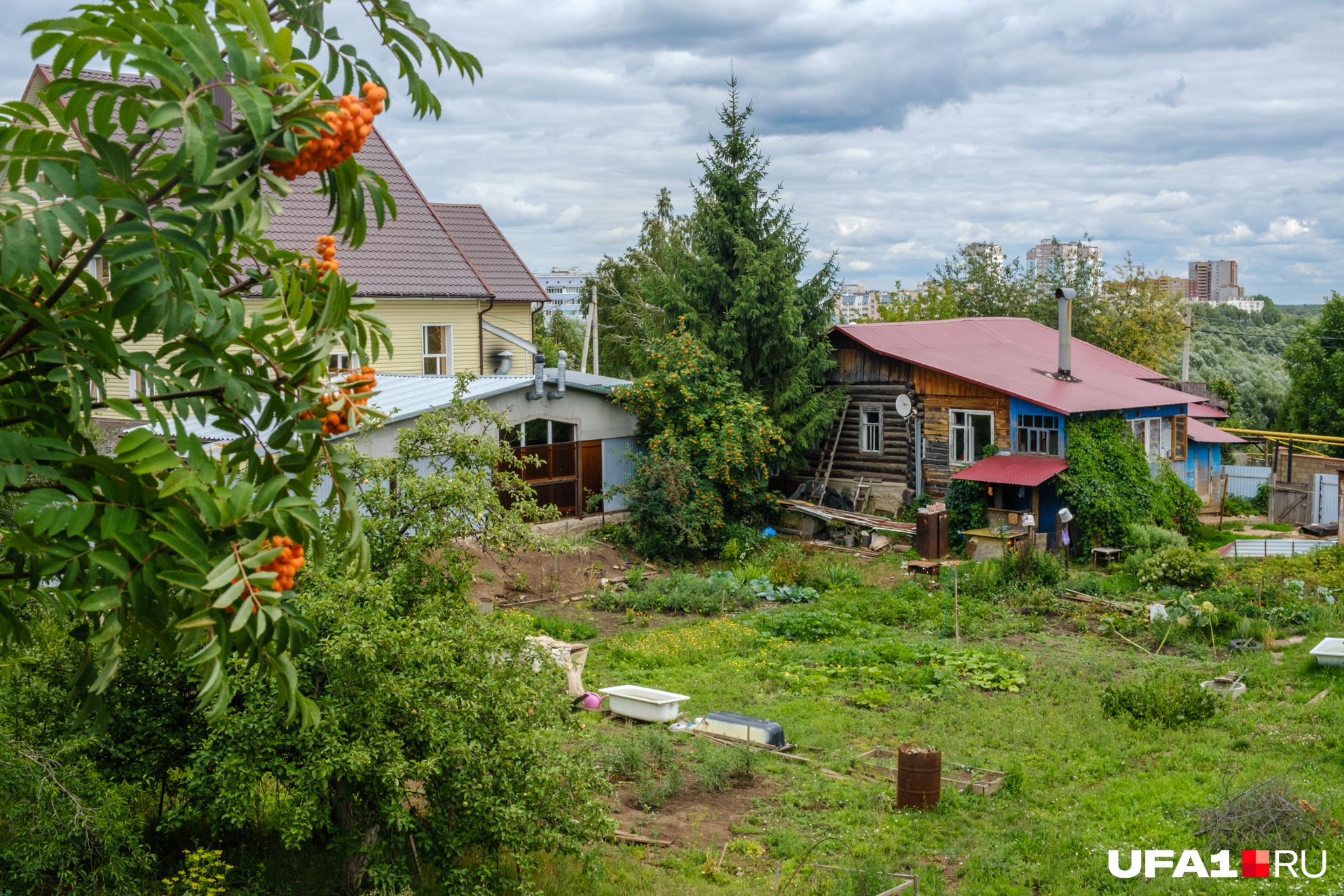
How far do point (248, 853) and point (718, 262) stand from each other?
63.4 ft

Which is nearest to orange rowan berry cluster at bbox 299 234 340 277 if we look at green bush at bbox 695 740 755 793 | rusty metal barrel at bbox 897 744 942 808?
rusty metal barrel at bbox 897 744 942 808

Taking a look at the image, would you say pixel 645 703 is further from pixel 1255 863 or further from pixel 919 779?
pixel 1255 863

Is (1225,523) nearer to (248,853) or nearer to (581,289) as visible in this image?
(248,853)

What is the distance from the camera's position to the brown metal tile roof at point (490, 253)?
27.8m

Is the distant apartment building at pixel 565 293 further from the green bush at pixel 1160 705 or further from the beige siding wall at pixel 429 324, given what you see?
the green bush at pixel 1160 705

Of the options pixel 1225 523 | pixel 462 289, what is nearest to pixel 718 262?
pixel 462 289

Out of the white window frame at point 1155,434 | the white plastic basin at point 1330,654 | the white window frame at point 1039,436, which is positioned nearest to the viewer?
the white plastic basin at point 1330,654

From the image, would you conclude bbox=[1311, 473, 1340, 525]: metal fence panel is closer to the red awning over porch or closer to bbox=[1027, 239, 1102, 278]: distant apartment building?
the red awning over porch

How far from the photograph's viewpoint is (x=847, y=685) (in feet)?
44.7

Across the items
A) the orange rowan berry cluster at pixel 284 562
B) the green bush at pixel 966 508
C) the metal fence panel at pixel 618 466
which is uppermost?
the orange rowan berry cluster at pixel 284 562

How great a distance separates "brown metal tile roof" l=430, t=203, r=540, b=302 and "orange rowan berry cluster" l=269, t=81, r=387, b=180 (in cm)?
2452

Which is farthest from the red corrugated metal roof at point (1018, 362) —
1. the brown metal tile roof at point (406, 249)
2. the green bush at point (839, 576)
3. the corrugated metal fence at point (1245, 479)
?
the brown metal tile roof at point (406, 249)

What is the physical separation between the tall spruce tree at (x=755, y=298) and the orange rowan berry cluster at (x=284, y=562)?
21390mm

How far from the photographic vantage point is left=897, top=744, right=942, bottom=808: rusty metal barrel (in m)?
9.41
